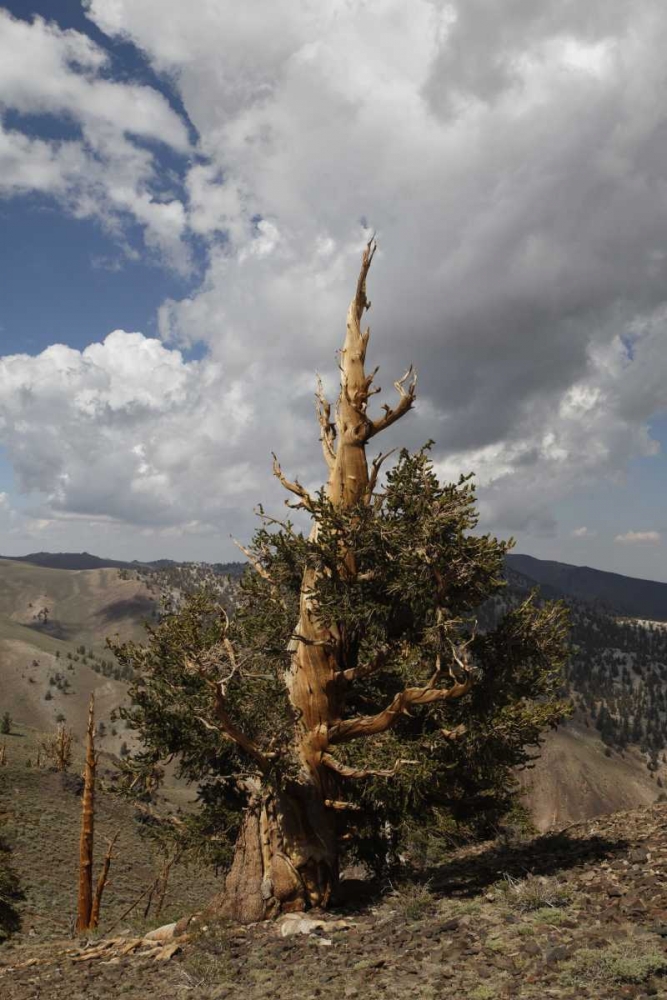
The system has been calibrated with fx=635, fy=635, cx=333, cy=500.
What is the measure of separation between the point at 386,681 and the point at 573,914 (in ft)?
18.6

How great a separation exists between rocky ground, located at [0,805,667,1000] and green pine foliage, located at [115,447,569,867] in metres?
1.70

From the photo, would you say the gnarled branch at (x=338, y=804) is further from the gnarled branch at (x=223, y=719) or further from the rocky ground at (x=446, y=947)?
the gnarled branch at (x=223, y=719)

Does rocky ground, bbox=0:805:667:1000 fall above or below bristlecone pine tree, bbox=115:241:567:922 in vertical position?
below

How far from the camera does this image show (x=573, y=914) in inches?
324

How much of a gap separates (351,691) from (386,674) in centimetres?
82

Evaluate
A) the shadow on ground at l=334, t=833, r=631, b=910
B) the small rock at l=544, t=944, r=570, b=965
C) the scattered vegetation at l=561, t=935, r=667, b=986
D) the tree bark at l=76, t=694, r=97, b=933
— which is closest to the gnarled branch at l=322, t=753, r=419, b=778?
the shadow on ground at l=334, t=833, r=631, b=910

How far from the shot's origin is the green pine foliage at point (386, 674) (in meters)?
11.5

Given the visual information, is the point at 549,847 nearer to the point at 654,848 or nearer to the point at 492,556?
the point at 654,848

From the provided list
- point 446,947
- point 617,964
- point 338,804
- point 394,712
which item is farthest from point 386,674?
point 617,964

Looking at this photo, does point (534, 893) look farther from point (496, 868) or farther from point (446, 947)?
point (496, 868)

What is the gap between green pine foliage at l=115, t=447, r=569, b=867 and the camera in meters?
11.5

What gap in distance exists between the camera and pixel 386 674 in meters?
13.1

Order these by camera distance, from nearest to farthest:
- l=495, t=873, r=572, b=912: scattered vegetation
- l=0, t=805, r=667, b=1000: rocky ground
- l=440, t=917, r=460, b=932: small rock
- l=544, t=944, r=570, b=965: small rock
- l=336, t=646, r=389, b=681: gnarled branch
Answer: l=0, t=805, r=667, b=1000: rocky ground, l=544, t=944, r=570, b=965: small rock, l=440, t=917, r=460, b=932: small rock, l=495, t=873, r=572, b=912: scattered vegetation, l=336, t=646, r=389, b=681: gnarled branch

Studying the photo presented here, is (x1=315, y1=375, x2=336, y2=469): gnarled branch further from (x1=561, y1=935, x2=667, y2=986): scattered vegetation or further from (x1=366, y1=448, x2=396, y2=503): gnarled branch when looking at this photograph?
(x1=561, y1=935, x2=667, y2=986): scattered vegetation
